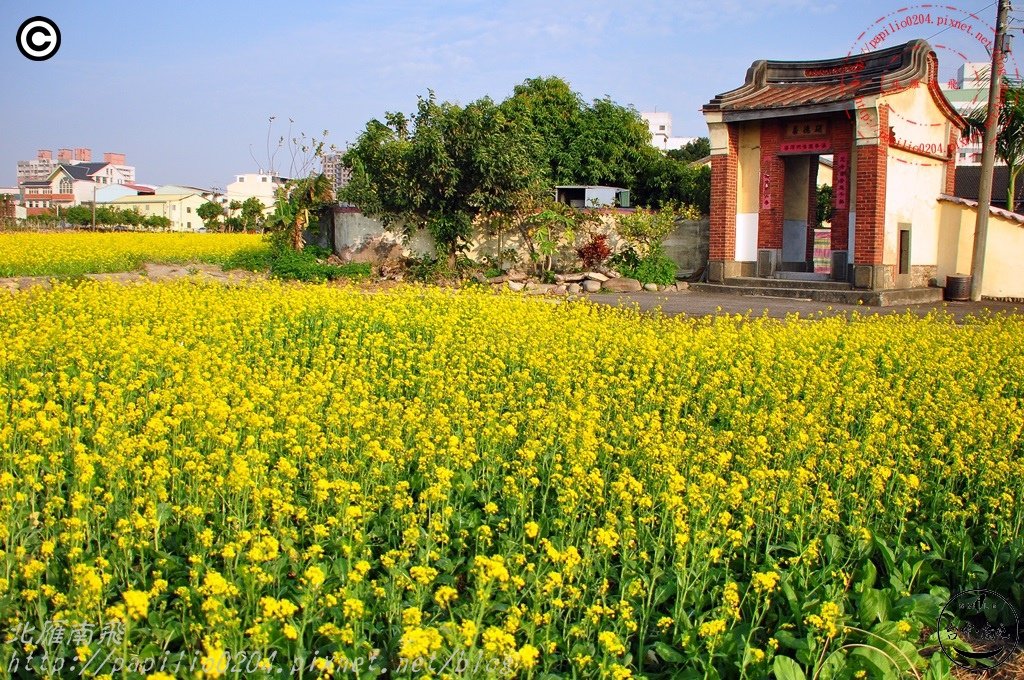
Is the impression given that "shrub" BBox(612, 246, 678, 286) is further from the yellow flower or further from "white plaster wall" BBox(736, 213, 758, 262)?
the yellow flower

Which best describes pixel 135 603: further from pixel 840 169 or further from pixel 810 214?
pixel 810 214

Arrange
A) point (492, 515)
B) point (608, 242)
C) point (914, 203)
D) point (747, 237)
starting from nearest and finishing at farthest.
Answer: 1. point (492, 515)
2. point (914, 203)
3. point (747, 237)
4. point (608, 242)

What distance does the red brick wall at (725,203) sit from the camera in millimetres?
16281

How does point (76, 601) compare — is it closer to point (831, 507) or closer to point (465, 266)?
point (831, 507)

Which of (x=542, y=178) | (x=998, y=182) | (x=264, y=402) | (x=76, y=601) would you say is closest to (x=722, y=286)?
(x=542, y=178)

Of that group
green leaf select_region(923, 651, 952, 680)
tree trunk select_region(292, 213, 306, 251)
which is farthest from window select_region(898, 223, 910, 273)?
green leaf select_region(923, 651, 952, 680)

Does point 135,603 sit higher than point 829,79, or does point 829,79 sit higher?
point 829,79

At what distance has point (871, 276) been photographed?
574 inches

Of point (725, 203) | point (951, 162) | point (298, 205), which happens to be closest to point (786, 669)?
point (725, 203)

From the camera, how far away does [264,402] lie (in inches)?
192

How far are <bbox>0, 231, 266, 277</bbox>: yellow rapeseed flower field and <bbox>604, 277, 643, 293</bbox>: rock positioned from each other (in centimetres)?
773

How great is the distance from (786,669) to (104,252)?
1973 cm

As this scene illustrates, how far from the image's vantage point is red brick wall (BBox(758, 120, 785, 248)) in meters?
16.2

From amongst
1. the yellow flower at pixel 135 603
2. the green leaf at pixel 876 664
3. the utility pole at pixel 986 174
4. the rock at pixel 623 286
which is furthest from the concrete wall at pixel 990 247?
the yellow flower at pixel 135 603
